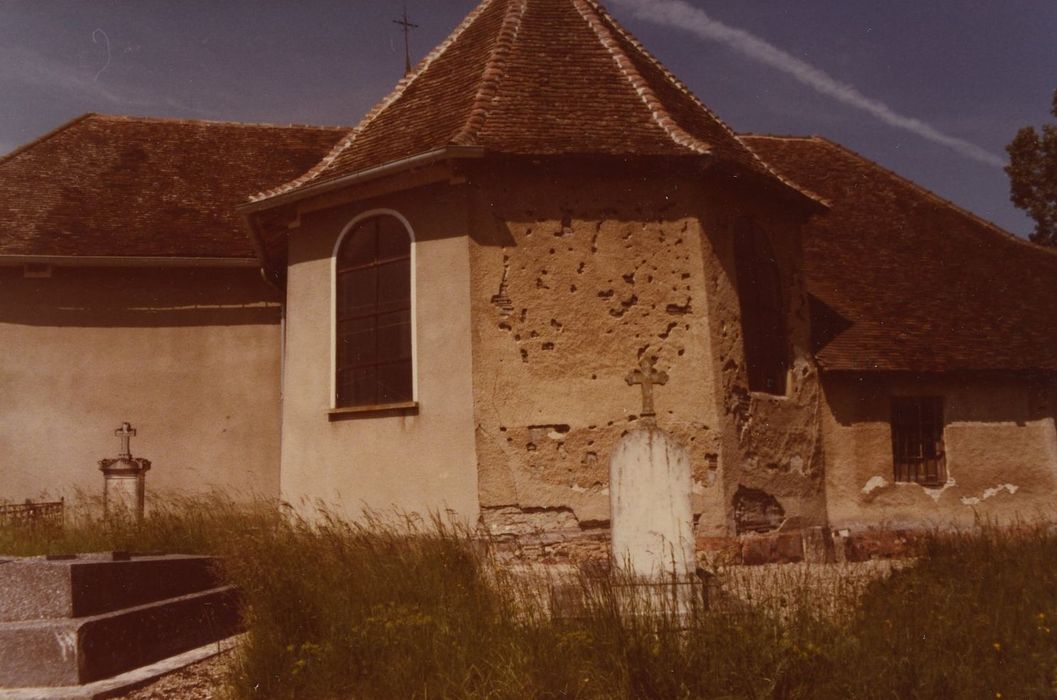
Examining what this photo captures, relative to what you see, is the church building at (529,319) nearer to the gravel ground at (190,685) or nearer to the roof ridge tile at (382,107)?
the roof ridge tile at (382,107)

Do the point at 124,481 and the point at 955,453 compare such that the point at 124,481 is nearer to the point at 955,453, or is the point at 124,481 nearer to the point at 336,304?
the point at 336,304

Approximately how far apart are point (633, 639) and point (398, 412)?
5725mm

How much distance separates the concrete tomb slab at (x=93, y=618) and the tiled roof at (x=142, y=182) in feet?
27.5

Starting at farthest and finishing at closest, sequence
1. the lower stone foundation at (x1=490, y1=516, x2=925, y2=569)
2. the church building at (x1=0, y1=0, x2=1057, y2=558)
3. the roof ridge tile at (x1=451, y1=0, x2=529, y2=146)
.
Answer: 1. the roof ridge tile at (x1=451, y1=0, x2=529, y2=146)
2. the church building at (x1=0, y1=0, x2=1057, y2=558)
3. the lower stone foundation at (x1=490, y1=516, x2=925, y2=569)

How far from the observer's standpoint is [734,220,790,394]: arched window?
11.4m

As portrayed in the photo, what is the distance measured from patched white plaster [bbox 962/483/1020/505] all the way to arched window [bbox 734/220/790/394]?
3.34m

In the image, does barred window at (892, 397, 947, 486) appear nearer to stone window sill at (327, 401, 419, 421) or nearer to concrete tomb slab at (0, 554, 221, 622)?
stone window sill at (327, 401, 419, 421)

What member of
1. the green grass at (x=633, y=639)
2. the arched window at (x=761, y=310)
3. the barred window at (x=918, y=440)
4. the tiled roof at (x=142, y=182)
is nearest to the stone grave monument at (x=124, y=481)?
the tiled roof at (x=142, y=182)

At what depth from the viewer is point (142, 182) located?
54.4ft

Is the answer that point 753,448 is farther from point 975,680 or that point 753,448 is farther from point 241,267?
point 241,267

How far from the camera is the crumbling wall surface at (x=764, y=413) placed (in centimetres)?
1032

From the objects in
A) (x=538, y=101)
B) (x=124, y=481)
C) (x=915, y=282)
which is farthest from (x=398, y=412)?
(x=915, y=282)

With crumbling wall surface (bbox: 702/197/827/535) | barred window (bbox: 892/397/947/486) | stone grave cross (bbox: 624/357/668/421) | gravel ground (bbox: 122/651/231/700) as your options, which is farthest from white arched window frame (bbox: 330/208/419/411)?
barred window (bbox: 892/397/947/486)

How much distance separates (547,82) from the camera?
1146 centimetres
